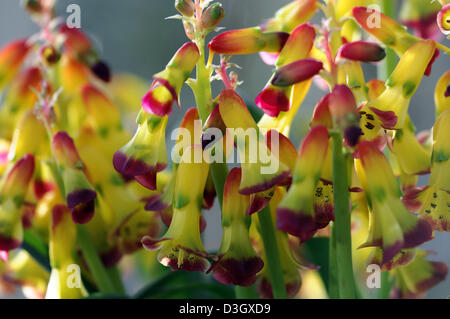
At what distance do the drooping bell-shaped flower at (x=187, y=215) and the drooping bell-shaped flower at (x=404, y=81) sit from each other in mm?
130

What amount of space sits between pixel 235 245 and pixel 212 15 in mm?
164

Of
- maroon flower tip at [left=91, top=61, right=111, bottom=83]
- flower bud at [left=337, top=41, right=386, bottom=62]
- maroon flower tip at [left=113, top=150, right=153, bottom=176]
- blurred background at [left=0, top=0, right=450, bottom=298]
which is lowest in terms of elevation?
maroon flower tip at [left=113, top=150, right=153, bottom=176]

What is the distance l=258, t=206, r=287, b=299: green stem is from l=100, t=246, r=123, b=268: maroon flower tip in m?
0.19

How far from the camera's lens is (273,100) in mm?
440

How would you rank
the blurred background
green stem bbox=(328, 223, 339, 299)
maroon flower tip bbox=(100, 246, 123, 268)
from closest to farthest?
green stem bbox=(328, 223, 339, 299) → maroon flower tip bbox=(100, 246, 123, 268) → the blurred background

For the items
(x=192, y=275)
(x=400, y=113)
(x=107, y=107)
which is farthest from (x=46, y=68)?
(x=400, y=113)

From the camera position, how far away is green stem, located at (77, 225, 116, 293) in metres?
0.55

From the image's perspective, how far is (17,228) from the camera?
1.75 ft

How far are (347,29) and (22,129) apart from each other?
31cm

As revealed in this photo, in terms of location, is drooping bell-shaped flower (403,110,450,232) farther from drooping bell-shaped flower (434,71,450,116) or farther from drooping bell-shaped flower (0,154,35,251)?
drooping bell-shaped flower (0,154,35,251)

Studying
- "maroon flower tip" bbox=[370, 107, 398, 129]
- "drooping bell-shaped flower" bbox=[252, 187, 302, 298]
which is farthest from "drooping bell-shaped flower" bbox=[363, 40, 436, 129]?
"drooping bell-shaped flower" bbox=[252, 187, 302, 298]

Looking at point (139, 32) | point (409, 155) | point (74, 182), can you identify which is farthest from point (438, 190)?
point (139, 32)

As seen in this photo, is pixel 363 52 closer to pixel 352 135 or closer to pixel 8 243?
pixel 352 135

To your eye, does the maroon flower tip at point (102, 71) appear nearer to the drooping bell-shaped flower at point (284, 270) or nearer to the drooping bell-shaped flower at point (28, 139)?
the drooping bell-shaped flower at point (28, 139)
